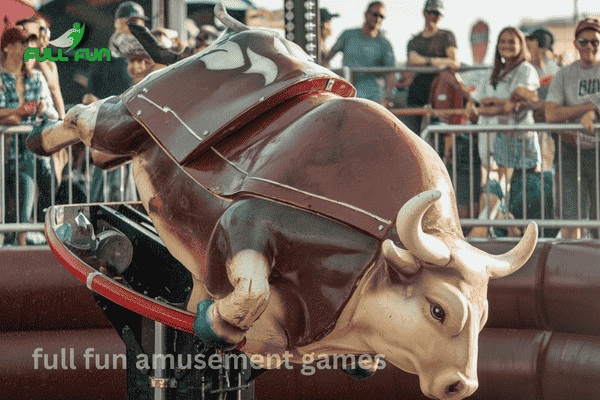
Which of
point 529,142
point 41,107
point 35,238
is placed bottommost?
point 35,238

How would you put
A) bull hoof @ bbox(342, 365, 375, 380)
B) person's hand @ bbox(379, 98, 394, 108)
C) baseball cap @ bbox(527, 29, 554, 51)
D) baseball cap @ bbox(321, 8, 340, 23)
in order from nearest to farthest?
bull hoof @ bbox(342, 365, 375, 380), person's hand @ bbox(379, 98, 394, 108), baseball cap @ bbox(527, 29, 554, 51), baseball cap @ bbox(321, 8, 340, 23)

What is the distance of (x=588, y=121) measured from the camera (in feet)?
10.4

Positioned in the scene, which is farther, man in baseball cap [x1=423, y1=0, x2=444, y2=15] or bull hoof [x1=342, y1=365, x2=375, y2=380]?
man in baseball cap [x1=423, y1=0, x2=444, y2=15]

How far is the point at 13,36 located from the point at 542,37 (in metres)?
2.74

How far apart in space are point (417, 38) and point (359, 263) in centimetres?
326

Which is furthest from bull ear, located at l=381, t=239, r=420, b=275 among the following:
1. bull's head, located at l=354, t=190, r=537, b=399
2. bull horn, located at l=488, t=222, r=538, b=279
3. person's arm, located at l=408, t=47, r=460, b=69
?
person's arm, located at l=408, t=47, r=460, b=69

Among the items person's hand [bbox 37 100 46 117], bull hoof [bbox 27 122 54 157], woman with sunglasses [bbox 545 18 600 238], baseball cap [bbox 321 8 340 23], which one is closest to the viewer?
bull hoof [bbox 27 122 54 157]

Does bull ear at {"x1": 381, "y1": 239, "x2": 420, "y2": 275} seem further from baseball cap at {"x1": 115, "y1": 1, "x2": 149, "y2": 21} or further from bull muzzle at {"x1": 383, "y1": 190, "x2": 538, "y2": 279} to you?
baseball cap at {"x1": 115, "y1": 1, "x2": 149, "y2": 21}

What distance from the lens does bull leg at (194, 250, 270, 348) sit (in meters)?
1.23

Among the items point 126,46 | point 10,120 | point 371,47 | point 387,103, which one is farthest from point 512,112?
point 10,120

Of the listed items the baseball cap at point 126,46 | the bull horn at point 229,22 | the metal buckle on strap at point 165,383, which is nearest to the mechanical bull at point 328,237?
the bull horn at point 229,22

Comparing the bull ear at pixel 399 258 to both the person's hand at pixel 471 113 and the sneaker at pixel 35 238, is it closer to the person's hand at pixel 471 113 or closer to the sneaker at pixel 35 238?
the sneaker at pixel 35 238

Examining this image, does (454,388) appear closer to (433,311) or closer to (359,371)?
(433,311)

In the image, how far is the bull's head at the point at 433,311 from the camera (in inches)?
47.5
